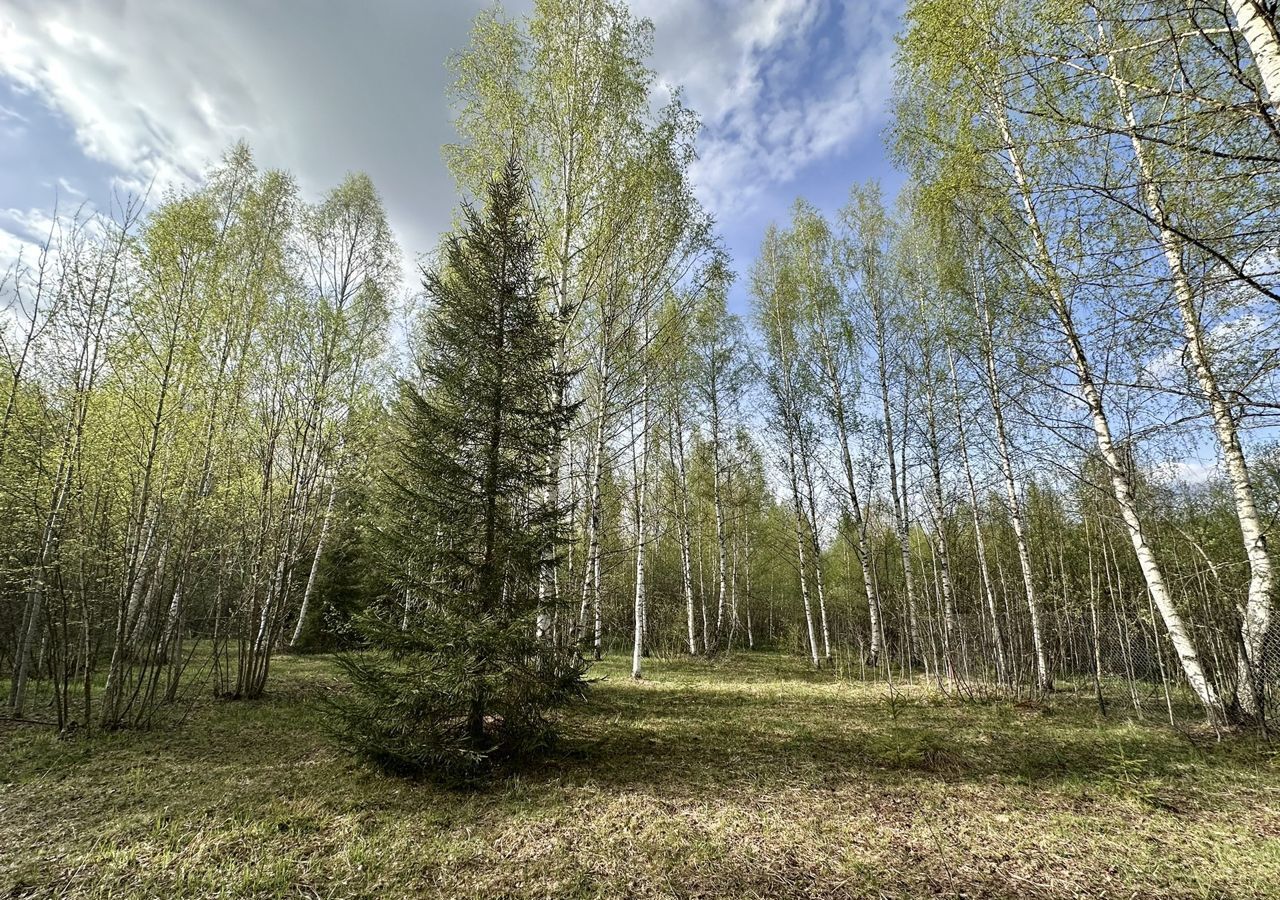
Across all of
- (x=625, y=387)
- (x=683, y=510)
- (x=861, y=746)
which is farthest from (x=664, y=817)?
(x=683, y=510)

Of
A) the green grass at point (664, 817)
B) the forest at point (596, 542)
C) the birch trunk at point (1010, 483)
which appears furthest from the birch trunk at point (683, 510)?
the green grass at point (664, 817)

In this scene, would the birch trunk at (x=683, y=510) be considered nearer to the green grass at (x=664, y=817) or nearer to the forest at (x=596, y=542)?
the forest at (x=596, y=542)

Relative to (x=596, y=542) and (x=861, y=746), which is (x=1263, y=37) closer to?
(x=861, y=746)

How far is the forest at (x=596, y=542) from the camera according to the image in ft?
9.67

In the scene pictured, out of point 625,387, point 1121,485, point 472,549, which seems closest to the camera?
point 472,549

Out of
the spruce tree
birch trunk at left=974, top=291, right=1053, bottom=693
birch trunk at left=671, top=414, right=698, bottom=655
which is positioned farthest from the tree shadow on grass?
birch trunk at left=671, top=414, right=698, bottom=655

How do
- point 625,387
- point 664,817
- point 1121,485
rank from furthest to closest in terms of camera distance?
point 625,387 < point 1121,485 < point 664,817

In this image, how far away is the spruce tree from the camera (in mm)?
3955

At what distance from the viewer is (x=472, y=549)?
4410 mm

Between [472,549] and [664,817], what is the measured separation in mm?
2608

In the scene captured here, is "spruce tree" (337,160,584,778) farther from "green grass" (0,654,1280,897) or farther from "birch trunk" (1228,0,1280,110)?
"birch trunk" (1228,0,1280,110)

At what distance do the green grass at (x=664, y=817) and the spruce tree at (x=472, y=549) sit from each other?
408 mm

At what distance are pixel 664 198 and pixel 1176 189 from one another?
719 centimetres

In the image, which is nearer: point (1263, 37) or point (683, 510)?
point (1263, 37)
